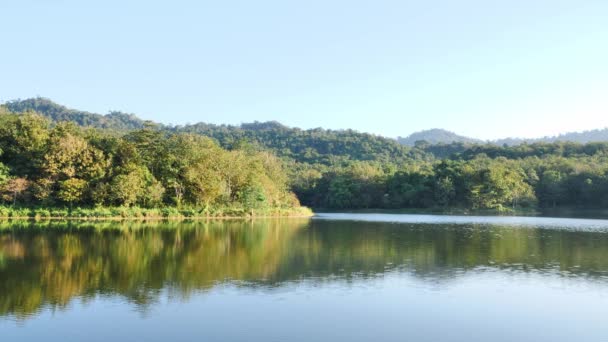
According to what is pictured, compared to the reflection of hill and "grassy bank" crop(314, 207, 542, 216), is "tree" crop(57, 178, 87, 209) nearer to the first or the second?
the reflection of hill

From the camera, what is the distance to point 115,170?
157 ft

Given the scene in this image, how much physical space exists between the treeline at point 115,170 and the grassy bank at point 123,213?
76 cm

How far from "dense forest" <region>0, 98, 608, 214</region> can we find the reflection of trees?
13440 mm

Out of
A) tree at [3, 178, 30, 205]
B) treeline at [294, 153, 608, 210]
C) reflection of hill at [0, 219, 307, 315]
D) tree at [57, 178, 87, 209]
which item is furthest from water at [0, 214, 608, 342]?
treeline at [294, 153, 608, 210]

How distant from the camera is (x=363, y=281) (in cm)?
1708

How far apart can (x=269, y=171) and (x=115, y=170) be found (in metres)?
28.4

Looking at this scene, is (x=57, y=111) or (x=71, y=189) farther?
(x=57, y=111)

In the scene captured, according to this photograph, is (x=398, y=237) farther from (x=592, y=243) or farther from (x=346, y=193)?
(x=346, y=193)

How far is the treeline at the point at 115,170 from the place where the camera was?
44781 mm

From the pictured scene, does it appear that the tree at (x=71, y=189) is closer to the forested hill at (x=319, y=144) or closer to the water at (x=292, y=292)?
the water at (x=292, y=292)

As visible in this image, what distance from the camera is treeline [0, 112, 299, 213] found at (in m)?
44.8

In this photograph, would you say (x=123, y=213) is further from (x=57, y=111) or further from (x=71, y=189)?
(x=57, y=111)

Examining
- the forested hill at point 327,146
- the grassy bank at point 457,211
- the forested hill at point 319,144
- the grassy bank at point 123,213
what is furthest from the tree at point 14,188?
the forested hill at point 327,146

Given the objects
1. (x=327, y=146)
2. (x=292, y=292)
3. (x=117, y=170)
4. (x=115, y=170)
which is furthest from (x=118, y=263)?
(x=327, y=146)
